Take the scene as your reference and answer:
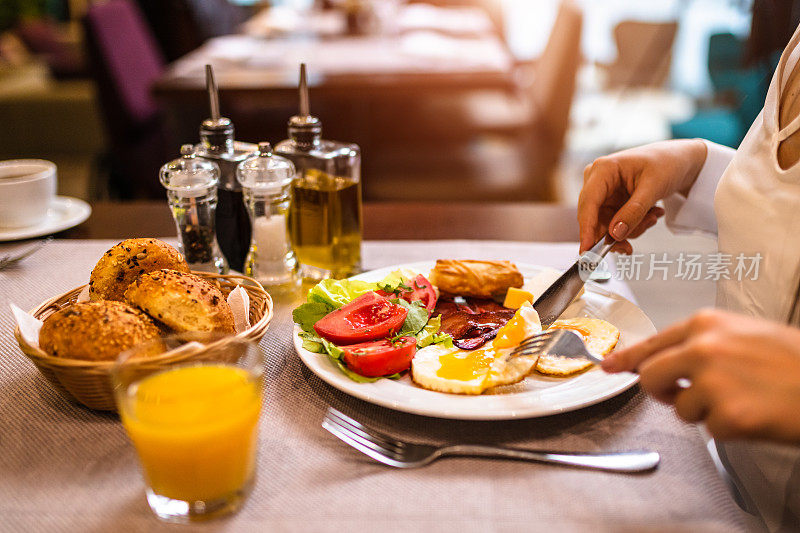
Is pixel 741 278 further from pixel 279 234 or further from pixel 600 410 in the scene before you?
pixel 279 234

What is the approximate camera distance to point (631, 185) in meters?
1.16

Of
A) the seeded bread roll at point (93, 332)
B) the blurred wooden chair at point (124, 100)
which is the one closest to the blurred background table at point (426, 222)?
the seeded bread roll at point (93, 332)

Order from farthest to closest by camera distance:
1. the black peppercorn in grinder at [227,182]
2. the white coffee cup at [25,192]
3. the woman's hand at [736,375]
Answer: the white coffee cup at [25,192]
the black peppercorn in grinder at [227,182]
the woman's hand at [736,375]

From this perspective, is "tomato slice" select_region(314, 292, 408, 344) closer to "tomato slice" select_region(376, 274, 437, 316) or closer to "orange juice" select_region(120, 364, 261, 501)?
"tomato slice" select_region(376, 274, 437, 316)

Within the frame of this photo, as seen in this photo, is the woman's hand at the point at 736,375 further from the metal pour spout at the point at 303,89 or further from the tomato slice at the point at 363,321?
the metal pour spout at the point at 303,89

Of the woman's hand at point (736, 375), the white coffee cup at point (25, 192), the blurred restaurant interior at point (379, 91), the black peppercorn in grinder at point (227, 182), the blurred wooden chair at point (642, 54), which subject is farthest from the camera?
the blurred wooden chair at point (642, 54)

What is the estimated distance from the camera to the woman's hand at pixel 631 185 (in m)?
1.11

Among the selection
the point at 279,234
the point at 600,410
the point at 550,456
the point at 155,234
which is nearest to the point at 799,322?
the point at 600,410

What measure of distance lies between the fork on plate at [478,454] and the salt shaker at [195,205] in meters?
0.55

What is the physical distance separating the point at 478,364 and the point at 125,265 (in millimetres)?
517

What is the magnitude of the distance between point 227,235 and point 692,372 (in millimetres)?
875

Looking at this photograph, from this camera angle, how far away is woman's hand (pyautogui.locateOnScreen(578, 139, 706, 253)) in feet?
3.65

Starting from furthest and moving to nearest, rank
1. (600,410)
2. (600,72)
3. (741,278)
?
(600,72)
(741,278)
(600,410)

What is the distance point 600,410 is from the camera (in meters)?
0.82
